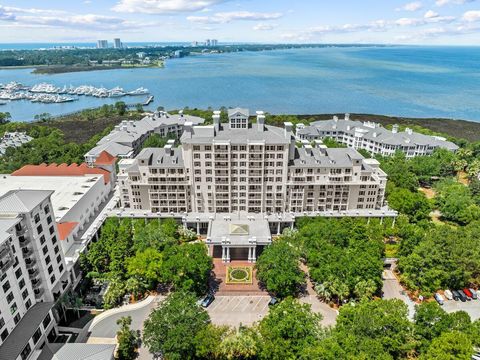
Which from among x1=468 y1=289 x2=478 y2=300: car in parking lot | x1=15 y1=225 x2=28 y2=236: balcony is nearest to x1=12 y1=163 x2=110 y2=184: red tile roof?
x1=15 y1=225 x2=28 y2=236: balcony

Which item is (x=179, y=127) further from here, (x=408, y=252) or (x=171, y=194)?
(x=408, y=252)

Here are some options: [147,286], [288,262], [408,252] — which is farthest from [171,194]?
[408,252]

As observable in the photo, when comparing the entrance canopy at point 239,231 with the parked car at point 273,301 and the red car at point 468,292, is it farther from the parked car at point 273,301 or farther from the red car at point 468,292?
the red car at point 468,292

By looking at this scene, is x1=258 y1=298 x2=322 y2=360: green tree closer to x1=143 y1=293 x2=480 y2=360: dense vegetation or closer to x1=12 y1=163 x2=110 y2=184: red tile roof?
x1=143 y1=293 x2=480 y2=360: dense vegetation

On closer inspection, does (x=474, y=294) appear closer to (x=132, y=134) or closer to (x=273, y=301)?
(x=273, y=301)

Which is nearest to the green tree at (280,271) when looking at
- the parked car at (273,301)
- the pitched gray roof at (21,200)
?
the parked car at (273,301)
